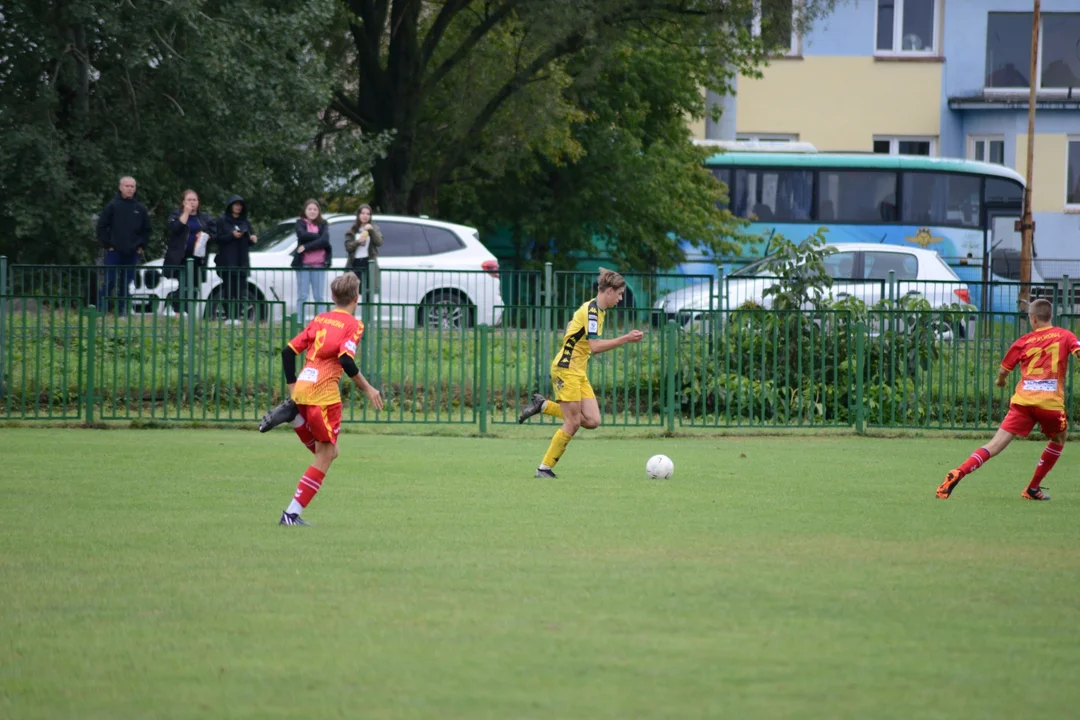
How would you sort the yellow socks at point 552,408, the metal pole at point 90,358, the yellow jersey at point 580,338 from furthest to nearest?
the metal pole at point 90,358 → the yellow socks at point 552,408 → the yellow jersey at point 580,338

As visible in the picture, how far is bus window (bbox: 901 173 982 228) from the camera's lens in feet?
114

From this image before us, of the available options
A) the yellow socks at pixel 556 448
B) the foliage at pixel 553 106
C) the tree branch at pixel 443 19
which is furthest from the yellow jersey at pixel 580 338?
the tree branch at pixel 443 19

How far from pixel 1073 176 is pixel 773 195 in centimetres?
1385

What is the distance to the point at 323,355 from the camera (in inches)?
390

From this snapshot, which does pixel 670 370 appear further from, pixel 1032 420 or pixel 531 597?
pixel 531 597

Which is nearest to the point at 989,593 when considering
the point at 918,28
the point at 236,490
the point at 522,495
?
the point at 522,495

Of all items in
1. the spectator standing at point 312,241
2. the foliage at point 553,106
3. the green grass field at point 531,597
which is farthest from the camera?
the foliage at point 553,106

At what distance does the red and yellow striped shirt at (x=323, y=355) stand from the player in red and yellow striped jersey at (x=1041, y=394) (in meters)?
4.81

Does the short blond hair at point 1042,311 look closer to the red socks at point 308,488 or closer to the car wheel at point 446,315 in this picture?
the red socks at point 308,488

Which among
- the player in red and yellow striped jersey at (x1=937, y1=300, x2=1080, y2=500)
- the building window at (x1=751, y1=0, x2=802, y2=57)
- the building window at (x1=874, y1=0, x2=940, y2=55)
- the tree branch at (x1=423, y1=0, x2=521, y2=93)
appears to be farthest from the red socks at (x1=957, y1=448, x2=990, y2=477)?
the building window at (x1=874, y1=0, x2=940, y2=55)

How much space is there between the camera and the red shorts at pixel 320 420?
985 cm

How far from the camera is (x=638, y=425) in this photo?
18.4 m

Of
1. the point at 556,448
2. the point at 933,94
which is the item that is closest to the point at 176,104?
the point at 556,448

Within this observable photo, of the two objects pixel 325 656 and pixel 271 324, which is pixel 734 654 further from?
pixel 271 324
